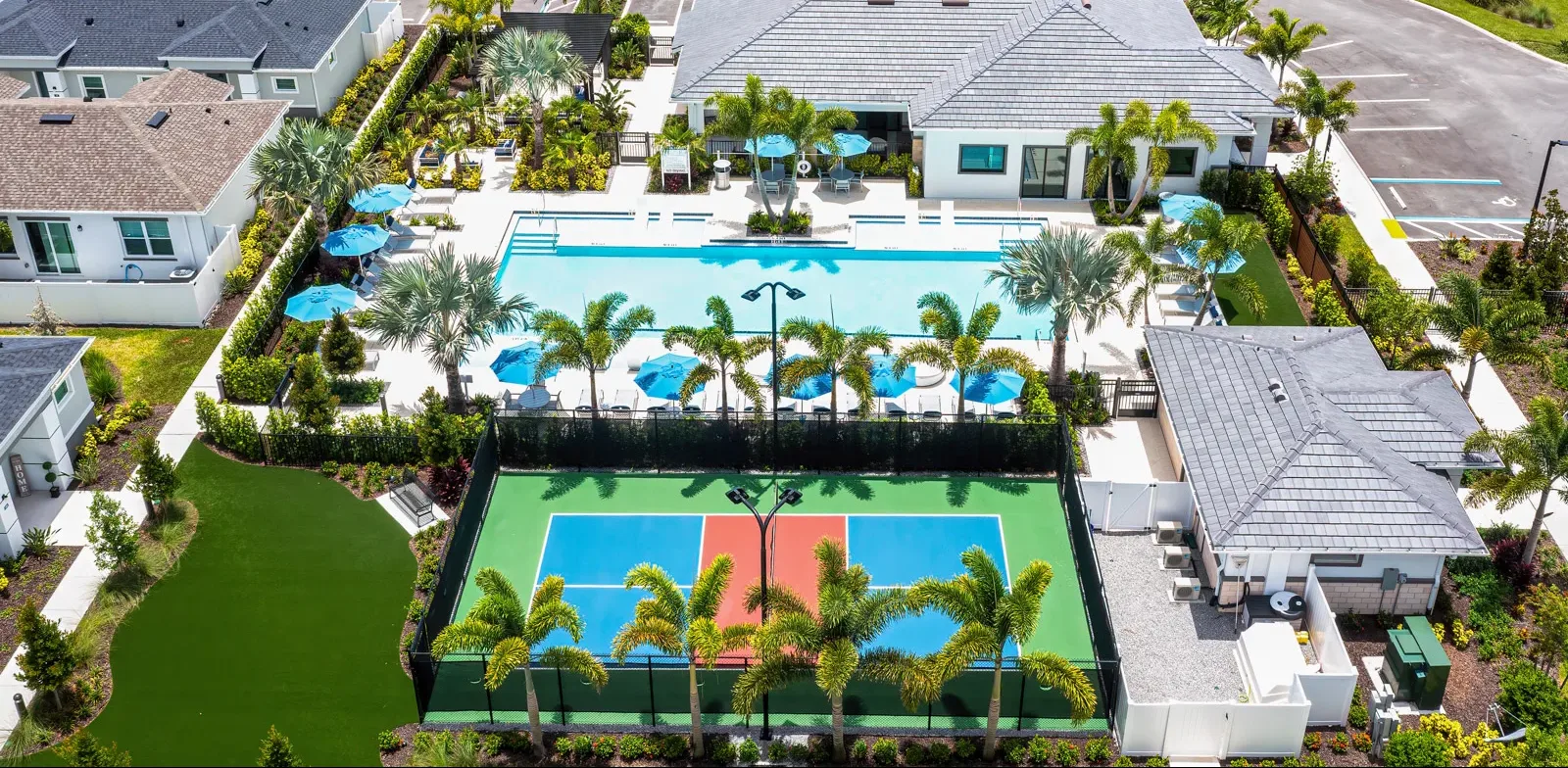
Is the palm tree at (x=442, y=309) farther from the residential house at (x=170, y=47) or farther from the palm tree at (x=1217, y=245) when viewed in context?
the residential house at (x=170, y=47)

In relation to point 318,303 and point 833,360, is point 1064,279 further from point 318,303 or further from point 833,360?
point 318,303

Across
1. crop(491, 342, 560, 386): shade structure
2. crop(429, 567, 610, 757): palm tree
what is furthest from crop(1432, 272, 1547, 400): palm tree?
crop(429, 567, 610, 757): palm tree

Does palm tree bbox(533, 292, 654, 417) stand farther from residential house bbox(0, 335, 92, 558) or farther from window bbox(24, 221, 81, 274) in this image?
window bbox(24, 221, 81, 274)

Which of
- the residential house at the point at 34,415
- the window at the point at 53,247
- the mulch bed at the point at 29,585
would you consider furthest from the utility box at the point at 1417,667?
the window at the point at 53,247

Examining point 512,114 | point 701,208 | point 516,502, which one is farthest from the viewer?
point 512,114

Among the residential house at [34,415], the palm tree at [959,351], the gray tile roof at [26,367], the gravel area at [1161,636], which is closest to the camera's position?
the gravel area at [1161,636]

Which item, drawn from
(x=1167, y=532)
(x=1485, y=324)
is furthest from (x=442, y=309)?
(x=1485, y=324)

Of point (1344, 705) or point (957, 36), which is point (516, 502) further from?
point (957, 36)

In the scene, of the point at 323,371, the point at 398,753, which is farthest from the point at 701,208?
the point at 398,753
